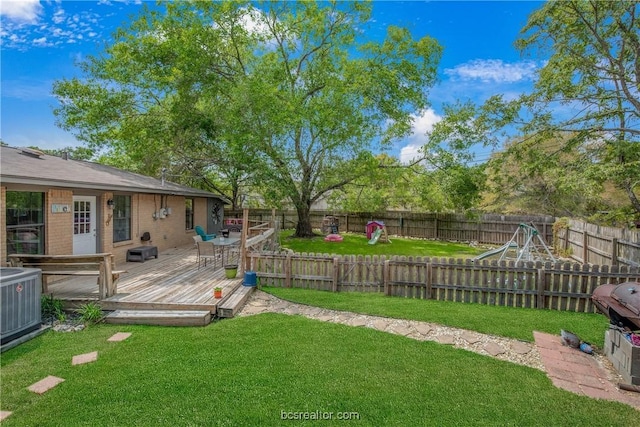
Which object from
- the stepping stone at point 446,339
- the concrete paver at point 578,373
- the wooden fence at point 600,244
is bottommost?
the concrete paver at point 578,373

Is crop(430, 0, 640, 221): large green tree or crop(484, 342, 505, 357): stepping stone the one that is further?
crop(430, 0, 640, 221): large green tree

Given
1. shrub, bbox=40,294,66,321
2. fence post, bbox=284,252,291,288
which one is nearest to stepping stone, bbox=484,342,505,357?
fence post, bbox=284,252,291,288

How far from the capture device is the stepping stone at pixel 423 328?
5.51m

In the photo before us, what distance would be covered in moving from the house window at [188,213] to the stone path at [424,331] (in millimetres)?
9280

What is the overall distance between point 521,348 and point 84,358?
6265mm

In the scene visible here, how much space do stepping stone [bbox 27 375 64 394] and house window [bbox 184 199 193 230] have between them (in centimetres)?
1162

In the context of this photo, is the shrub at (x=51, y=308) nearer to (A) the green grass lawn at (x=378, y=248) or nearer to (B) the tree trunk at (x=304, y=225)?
(A) the green grass lawn at (x=378, y=248)

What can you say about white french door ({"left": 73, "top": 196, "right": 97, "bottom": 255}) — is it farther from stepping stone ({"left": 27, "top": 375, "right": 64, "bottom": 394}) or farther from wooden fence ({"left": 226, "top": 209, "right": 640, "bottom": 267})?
wooden fence ({"left": 226, "top": 209, "right": 640, "bottom": 267})

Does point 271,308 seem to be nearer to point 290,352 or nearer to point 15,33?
point 290,352

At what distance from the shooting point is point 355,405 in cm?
345

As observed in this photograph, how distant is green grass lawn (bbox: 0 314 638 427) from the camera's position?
3.28 m

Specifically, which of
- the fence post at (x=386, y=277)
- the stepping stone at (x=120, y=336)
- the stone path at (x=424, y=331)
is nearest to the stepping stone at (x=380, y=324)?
the stone path at (x=424, y=331)

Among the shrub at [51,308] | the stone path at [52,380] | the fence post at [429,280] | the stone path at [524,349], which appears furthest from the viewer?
the fence post at [429,280]

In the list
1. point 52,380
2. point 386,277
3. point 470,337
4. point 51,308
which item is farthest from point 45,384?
point 386,277
